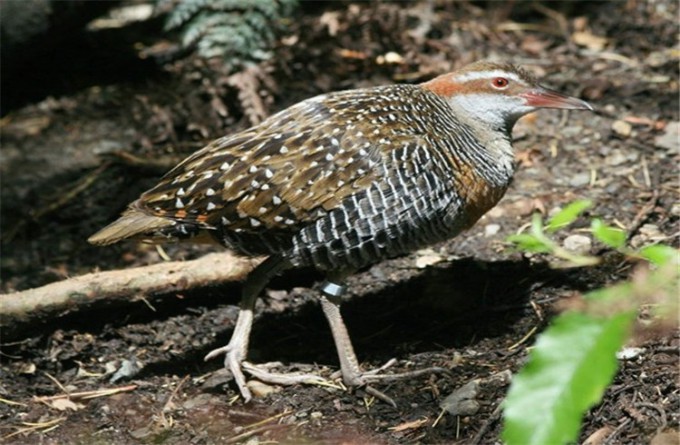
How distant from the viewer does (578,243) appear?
5.15 m

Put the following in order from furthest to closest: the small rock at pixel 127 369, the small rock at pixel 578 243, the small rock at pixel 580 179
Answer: the small rock at pixel 580 179 → the small rock at pixel 578 243 → the small rock at pixel 127 369

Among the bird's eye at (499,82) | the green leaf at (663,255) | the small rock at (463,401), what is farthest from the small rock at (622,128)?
the green leaf at (663,255)

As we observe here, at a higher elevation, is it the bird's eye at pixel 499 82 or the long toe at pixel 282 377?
the bird's eye at pixel 499 82

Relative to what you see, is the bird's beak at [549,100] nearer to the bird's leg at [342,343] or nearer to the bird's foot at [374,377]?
the bird's leg at [342,343]

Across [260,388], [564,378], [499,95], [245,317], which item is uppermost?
[564,378]

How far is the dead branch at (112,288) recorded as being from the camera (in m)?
4.86

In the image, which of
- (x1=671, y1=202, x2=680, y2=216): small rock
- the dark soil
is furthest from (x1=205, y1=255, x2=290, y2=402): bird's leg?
(x1=671, y1=202, x2=680, y2=216): small rock

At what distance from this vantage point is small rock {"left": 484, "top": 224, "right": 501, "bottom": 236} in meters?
5.49

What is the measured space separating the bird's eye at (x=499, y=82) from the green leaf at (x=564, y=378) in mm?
3398

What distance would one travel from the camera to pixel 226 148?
4.52 m

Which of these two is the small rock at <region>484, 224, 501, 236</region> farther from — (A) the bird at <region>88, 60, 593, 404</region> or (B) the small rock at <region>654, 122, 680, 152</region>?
(B) the small rock at <region>654, 122, 680, 152</region>

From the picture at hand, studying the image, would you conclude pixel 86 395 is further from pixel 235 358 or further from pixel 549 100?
pixel 549 100

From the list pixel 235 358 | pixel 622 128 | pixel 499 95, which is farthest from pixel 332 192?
pixel 622 128

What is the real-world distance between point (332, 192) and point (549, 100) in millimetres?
1341
